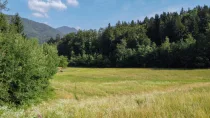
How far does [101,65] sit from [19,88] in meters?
79.8

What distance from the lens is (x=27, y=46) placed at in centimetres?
1877

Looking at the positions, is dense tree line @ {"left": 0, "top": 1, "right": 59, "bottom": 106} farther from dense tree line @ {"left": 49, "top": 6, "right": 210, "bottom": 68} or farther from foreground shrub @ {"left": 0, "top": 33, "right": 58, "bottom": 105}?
dense tree line @ {"left": 49, "top": 6, "right": 210, "bottom": 68}

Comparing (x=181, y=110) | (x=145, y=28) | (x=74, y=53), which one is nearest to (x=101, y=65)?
(x=74, y=53)

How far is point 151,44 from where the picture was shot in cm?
9294

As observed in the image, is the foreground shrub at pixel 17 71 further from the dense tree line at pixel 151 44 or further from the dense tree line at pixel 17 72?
the dense tree line at pixel 151 44

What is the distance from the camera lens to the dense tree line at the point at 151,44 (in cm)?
6975

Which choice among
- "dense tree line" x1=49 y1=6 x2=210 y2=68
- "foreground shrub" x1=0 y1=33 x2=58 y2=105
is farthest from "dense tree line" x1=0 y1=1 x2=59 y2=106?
"dense tree line" x1=49 y1=6 x2=210 y2=68

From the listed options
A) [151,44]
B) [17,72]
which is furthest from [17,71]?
[151,44]

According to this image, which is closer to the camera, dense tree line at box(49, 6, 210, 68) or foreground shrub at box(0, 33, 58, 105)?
foreground shrub at box(0, 33, 58, 105)

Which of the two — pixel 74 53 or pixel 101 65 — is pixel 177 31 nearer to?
pixel 101 65

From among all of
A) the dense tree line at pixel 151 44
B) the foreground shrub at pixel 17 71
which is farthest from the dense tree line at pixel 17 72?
the dense tree line at pixel 151 44

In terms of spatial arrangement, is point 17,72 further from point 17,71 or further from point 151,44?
point 151,44

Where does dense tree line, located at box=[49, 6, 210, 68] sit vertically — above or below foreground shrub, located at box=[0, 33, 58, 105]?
above

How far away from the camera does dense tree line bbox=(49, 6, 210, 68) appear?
69750 mm
